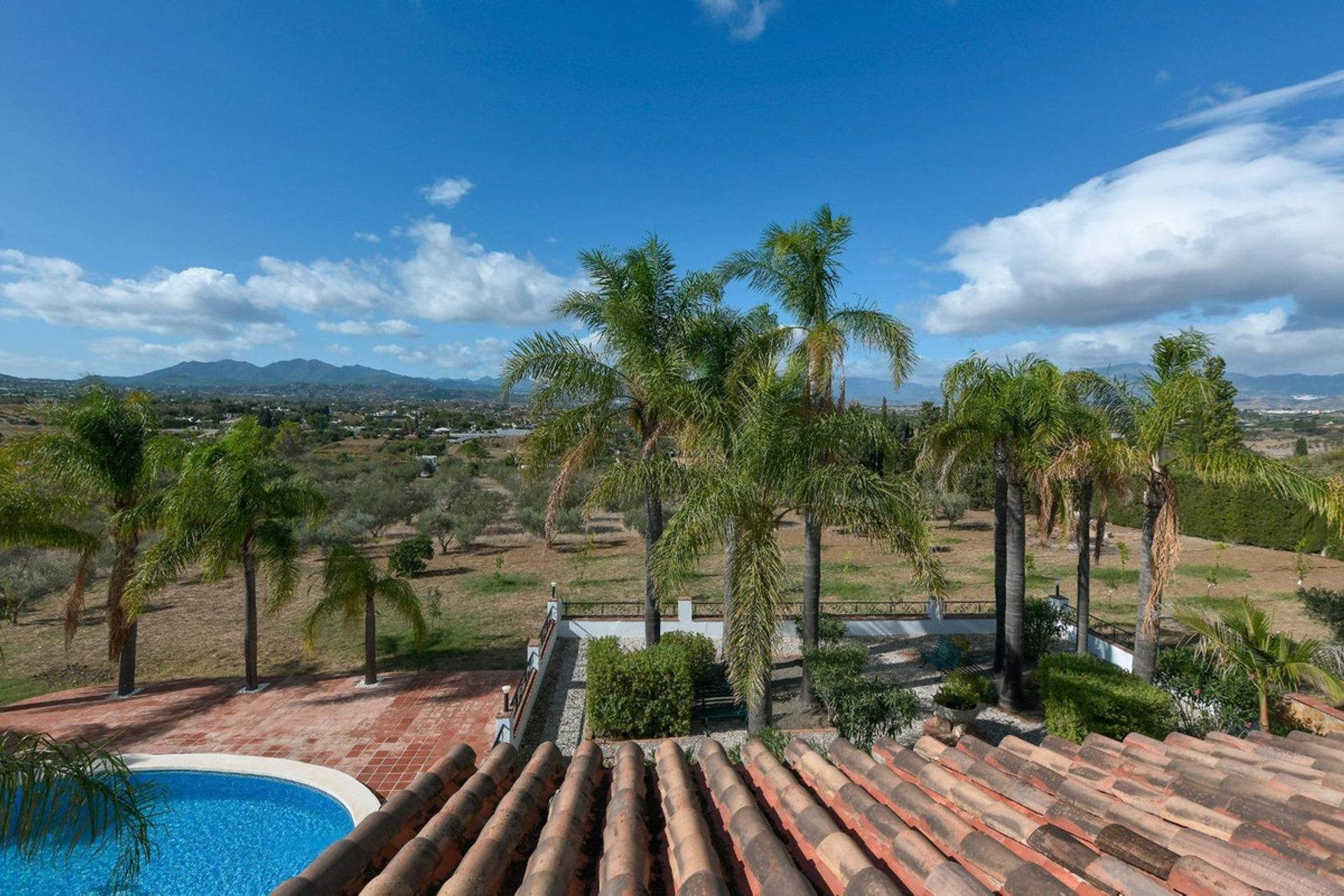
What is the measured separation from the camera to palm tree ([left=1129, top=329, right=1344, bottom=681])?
24.4 feet

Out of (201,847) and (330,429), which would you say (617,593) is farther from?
(330,429)

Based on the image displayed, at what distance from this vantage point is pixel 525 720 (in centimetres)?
1012

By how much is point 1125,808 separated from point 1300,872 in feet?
3.01

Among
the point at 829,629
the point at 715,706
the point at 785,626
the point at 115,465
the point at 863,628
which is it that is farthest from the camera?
the point at 863,628

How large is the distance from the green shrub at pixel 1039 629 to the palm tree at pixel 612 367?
8.51 meters

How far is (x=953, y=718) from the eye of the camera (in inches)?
376

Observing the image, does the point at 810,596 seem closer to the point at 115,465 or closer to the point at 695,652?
the point at 695,652

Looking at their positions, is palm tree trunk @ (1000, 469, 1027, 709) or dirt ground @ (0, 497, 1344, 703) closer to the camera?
palm tree trunk @ (1000, 469, 1027, 709)

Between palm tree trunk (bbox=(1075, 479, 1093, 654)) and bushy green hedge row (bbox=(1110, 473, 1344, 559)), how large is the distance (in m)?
12.8

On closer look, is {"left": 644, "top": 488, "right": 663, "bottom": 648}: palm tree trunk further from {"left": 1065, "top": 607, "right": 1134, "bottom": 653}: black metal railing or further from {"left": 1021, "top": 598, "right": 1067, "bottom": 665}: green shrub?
{"left": 1065, "top": 607, "right": 1134, "bottom": 653}: black metal railing

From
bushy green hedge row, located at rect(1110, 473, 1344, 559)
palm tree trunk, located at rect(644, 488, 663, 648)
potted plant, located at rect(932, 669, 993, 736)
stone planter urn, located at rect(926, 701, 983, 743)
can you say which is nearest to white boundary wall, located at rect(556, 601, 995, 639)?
palm tree trunk, located at rect(644, 488, 663, 648)

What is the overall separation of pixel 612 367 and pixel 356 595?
6190 millimetres

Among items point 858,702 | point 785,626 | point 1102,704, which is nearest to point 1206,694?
point 1102,704

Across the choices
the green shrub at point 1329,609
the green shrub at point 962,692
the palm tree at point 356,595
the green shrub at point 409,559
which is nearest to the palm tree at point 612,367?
the palm tree at point 356,595
